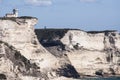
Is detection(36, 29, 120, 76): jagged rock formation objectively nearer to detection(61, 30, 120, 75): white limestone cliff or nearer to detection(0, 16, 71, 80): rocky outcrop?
detection(61, 30, 120, 75): white limestone cliff

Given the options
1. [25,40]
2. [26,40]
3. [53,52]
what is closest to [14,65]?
[25,40]

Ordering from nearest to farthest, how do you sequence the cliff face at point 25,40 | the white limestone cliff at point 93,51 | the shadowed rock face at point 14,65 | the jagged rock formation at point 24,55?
the shadowed rock face at point 14,65
the jagged rock formation at point 24,55
the cliff face at point 25,40
the white limestone cliff at point 93,51

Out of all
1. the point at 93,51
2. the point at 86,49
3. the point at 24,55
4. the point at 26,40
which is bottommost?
the point at 93,51

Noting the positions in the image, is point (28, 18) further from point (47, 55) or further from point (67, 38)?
point (67, 38)

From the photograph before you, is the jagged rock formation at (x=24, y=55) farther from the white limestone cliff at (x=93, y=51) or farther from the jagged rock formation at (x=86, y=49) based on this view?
the white limestone cliff at (x=93, y=51)

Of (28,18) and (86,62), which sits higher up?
(28,18)

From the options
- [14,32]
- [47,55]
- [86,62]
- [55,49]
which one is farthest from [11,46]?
[86,62]

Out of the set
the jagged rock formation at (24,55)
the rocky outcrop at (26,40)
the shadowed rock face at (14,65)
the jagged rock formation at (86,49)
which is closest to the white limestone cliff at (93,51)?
the jagged rock formation at (86,49)

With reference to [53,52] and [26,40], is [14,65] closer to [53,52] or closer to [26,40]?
[26,40]

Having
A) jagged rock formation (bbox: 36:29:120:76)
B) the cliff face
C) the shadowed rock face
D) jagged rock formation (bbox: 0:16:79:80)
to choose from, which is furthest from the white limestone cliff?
the shadowed rock face
